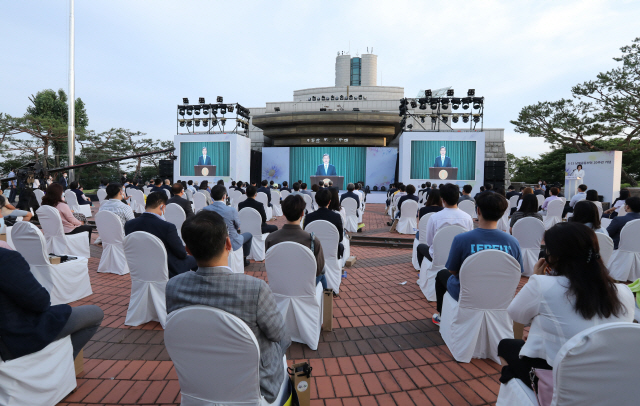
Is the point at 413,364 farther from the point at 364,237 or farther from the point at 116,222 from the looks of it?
the point at 364,237

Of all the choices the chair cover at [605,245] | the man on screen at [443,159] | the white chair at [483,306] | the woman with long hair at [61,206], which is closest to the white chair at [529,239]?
the chair cover at [605,245]

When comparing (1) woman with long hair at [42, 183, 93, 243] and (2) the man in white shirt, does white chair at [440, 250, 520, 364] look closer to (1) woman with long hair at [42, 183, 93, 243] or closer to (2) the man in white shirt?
(2) the man in white shirt

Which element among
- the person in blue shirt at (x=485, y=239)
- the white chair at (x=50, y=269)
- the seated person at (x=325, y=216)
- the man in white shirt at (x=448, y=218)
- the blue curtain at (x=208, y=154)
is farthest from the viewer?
the blue curtain at (x=208, y=154)

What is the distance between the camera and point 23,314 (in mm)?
1896

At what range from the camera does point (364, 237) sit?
794cm

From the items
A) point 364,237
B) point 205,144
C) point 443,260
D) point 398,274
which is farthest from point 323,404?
point 205,144

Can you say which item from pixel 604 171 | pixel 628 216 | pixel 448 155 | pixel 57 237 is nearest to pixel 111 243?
pixel 57 237

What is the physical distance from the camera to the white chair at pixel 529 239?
16.8ft

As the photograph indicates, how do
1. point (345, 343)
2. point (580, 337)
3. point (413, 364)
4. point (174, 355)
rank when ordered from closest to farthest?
point (580, 337) → point (174, 355) → point (413, 364) → point (345, 343)

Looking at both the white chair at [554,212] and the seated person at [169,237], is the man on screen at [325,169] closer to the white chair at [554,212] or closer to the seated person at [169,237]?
the white chair at [554,212]

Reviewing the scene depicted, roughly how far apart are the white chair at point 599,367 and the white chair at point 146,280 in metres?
3.05

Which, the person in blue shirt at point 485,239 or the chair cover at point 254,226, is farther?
the chair cover at point 254,226

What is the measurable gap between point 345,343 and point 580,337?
2.04 metres

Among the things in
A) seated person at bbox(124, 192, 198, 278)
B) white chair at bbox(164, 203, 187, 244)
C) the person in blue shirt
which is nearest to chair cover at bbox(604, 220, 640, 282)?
the person in blue shirt
